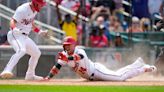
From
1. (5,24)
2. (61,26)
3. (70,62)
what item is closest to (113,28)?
(61,26)

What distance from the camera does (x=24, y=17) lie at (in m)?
13.5

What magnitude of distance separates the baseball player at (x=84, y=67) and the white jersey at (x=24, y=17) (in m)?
1.10

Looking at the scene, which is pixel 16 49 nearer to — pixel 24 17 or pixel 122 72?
pixel 24 17

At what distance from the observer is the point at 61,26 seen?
18000 millimetres

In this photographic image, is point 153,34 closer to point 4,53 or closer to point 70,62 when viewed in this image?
point 4,53

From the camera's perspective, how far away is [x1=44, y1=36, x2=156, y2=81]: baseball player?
12.9 meters

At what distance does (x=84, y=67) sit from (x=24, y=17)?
5.70ft

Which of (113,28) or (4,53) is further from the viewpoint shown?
(113,28)

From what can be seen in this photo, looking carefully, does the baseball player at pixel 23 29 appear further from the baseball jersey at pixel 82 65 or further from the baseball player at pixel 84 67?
the baseball jersey at pixel 82 65

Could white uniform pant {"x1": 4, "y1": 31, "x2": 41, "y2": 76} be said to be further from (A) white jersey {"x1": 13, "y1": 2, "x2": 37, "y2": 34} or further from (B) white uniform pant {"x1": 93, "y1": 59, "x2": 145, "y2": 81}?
(B) white uniform pant {"x1": 93, "y1": 59, "x2": 145, "y2": 81}

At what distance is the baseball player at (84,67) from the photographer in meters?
12.9

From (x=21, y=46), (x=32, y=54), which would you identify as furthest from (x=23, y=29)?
(x=32, y=54)

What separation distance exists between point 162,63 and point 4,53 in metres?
4.28

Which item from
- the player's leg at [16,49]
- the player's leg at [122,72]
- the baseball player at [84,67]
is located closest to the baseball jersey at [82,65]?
the baseball player at [84,67]
